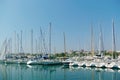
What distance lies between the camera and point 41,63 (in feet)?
166

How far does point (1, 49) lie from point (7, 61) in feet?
31.6

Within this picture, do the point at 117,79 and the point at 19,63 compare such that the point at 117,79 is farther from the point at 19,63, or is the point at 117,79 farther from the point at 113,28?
the point at 19,63

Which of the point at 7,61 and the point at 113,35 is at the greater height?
the point at 113,35

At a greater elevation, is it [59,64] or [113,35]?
[113,35]

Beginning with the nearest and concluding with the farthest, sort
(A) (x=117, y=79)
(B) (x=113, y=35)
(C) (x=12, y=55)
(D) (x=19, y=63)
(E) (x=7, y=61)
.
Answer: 1. (A) (x=117, y=79)
2. (B) (x=113, y=35)
3. (D) (x=19, y=63)
4. (E) (x=7, y=61)
5. (C) (x=12, y=55)

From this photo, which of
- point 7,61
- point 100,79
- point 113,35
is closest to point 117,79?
point 100,79

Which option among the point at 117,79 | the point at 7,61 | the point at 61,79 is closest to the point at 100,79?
the point at 117,79

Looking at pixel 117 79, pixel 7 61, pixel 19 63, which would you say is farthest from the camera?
pixel 7 61

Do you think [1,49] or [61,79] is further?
[1,49]

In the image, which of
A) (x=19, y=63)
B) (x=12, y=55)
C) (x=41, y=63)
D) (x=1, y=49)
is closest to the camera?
(x=41, y=63)

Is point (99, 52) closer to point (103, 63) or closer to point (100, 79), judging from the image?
point (103, 63)

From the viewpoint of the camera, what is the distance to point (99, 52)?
2111 inches

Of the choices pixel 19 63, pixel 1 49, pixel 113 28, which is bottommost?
pixel 19 63

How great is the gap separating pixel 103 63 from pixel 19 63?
79.2ft
